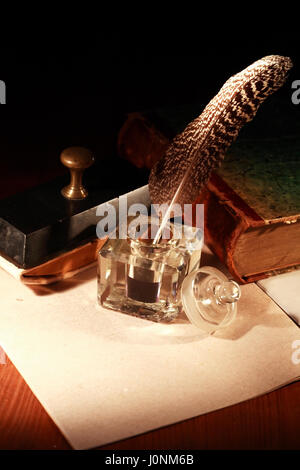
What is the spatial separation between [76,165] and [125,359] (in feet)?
1.09

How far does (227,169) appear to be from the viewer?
1222 mm

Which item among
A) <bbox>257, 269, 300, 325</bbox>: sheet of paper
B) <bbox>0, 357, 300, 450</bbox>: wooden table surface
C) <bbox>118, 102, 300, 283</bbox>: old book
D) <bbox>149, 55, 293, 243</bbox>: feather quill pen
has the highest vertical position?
<bbox>149, 55, 293, 243</bbox>: feather quill pen

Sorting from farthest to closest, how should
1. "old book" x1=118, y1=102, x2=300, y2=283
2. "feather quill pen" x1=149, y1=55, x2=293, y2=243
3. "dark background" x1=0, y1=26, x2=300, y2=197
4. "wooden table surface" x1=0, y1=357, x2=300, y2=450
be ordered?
"dark background" x1=0, y1=26, x2=300, y2=197, "old book" x1=118, y1=102, x2=300, y2=283, "feather quill pen" x1=149, y1=55, x2=293, y2=243, "wooden table surface" x1=0, y1=357, x2=300, y2=450

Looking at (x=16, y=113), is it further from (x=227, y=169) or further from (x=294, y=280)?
(x=294, y=280)

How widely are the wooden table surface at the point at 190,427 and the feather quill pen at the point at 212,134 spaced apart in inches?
12.2

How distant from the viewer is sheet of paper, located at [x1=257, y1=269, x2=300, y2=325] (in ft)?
3.68

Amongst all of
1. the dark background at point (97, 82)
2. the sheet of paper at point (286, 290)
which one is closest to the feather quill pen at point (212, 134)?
the sheet of paper at point (286, 290)

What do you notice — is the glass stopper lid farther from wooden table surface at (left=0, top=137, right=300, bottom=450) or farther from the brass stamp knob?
the brass stamp knob

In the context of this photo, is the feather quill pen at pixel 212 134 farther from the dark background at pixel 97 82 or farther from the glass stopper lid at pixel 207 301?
the dark background at pixel 97 82

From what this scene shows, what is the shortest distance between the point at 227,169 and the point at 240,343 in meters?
0.36

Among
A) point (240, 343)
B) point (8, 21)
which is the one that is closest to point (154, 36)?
point (8, 21)

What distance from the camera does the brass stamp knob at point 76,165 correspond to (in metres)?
1.06

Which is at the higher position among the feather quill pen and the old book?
the feather quill pen

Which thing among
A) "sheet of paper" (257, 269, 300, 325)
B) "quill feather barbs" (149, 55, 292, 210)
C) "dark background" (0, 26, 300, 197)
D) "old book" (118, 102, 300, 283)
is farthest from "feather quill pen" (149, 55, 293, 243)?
"dark background" (0, 26, 300, 197)
